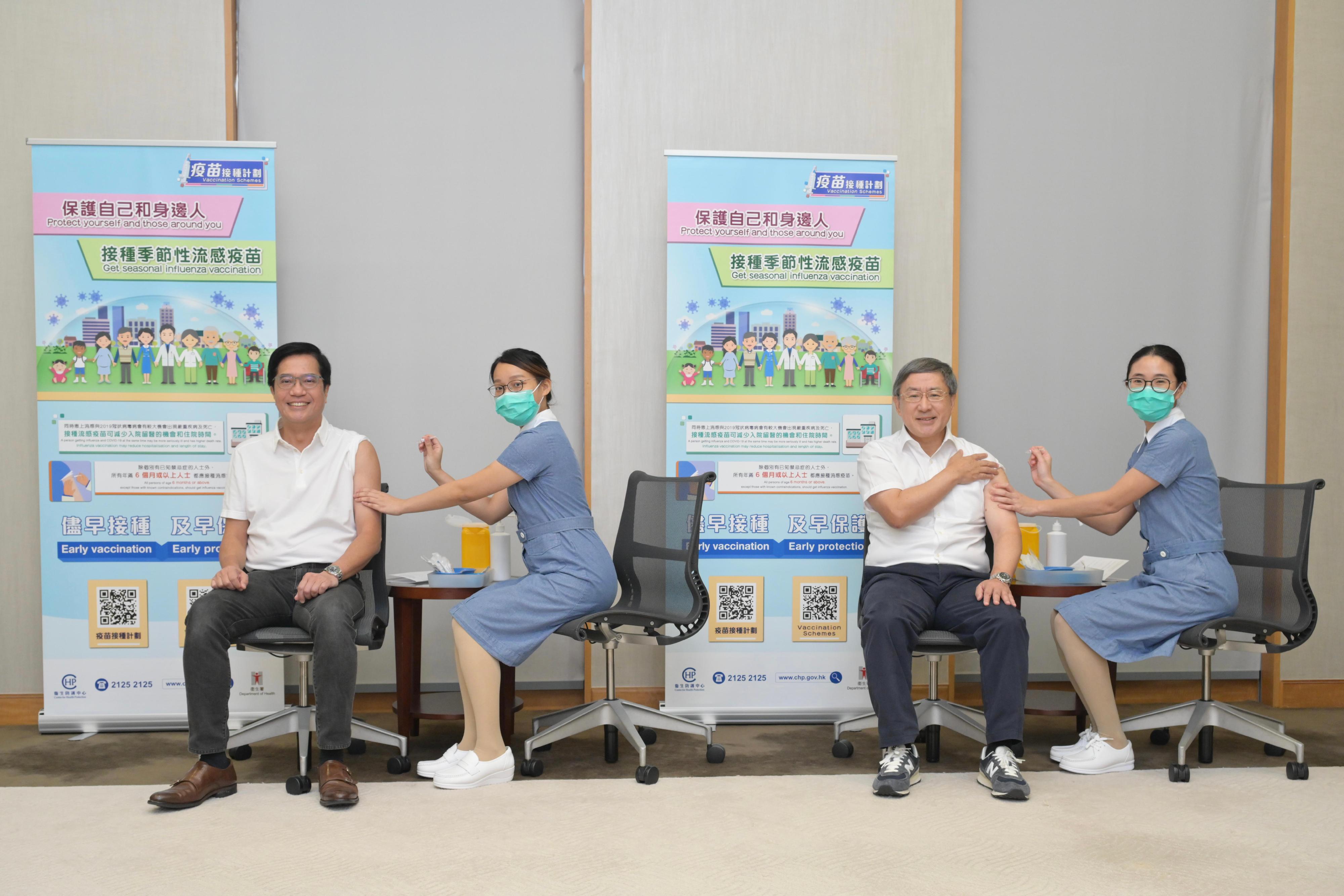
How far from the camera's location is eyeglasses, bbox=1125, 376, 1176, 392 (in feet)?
10.5

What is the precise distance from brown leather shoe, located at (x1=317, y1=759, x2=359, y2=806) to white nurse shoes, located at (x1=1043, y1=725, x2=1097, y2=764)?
7.81ft

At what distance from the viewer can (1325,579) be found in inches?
167

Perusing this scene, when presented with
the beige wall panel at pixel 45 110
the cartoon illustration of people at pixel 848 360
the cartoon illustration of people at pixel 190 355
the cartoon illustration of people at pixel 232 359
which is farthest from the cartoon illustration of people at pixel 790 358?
the beige wall panel at pixel 45 110

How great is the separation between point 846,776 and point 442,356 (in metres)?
2.46

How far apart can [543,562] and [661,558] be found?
1.42 feet

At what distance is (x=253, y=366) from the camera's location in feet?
12.1

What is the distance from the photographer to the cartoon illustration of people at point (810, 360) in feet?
12.4

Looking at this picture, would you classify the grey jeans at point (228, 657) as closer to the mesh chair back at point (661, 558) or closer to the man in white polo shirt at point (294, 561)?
the man in white polo shirt at point (294, 561)

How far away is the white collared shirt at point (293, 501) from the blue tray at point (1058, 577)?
2455 mm

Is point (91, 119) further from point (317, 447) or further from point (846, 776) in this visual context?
point (846, 776)

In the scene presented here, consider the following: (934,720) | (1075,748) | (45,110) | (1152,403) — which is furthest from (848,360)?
(45,110)

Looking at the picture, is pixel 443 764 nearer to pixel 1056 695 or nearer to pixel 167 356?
pixel 167 356

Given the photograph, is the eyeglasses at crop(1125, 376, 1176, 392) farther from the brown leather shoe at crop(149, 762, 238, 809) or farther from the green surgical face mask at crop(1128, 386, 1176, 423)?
the brown leather shoe at crop(149, 762, 238, 809)

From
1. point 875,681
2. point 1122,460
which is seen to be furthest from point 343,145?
point 1122,460
